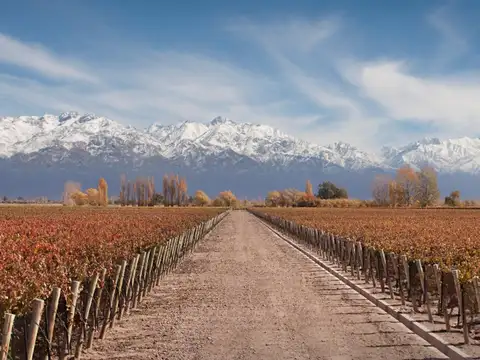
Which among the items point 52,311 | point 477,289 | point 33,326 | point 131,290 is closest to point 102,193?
point 131,290

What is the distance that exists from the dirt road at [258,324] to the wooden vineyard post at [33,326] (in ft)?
8.38

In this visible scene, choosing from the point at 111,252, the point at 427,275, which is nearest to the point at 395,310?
the point at 427,275

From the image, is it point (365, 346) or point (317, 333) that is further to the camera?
point (317, 333)

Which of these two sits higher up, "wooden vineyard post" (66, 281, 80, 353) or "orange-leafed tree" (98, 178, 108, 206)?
"orange-leafed tree" (98, 178, 108, 206)

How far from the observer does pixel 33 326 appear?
25.5 feet

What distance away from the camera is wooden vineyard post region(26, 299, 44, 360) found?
7.67m

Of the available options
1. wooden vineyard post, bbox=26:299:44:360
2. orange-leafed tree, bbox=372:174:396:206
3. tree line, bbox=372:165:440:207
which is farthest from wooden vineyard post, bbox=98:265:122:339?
orange-leafed tree, bbox=372:174:396:206

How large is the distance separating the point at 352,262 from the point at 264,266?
13.3ft

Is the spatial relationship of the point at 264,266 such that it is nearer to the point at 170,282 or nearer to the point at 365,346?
the point at 170,282

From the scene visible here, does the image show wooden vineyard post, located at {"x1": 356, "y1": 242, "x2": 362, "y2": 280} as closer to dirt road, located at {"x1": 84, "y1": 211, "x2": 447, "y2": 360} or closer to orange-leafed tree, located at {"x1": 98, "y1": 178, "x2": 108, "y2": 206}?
dirt road, located at {"x1": 84, "y1": 211, "x2": 447, "y2": 360}

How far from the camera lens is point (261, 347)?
10508 mm

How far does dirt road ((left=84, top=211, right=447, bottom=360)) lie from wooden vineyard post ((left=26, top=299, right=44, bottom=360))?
8.38 ft

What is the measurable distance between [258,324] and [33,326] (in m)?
5.78

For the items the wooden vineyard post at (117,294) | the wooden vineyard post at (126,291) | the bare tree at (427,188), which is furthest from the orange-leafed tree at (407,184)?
the wooden vineyard post at (117,294)
